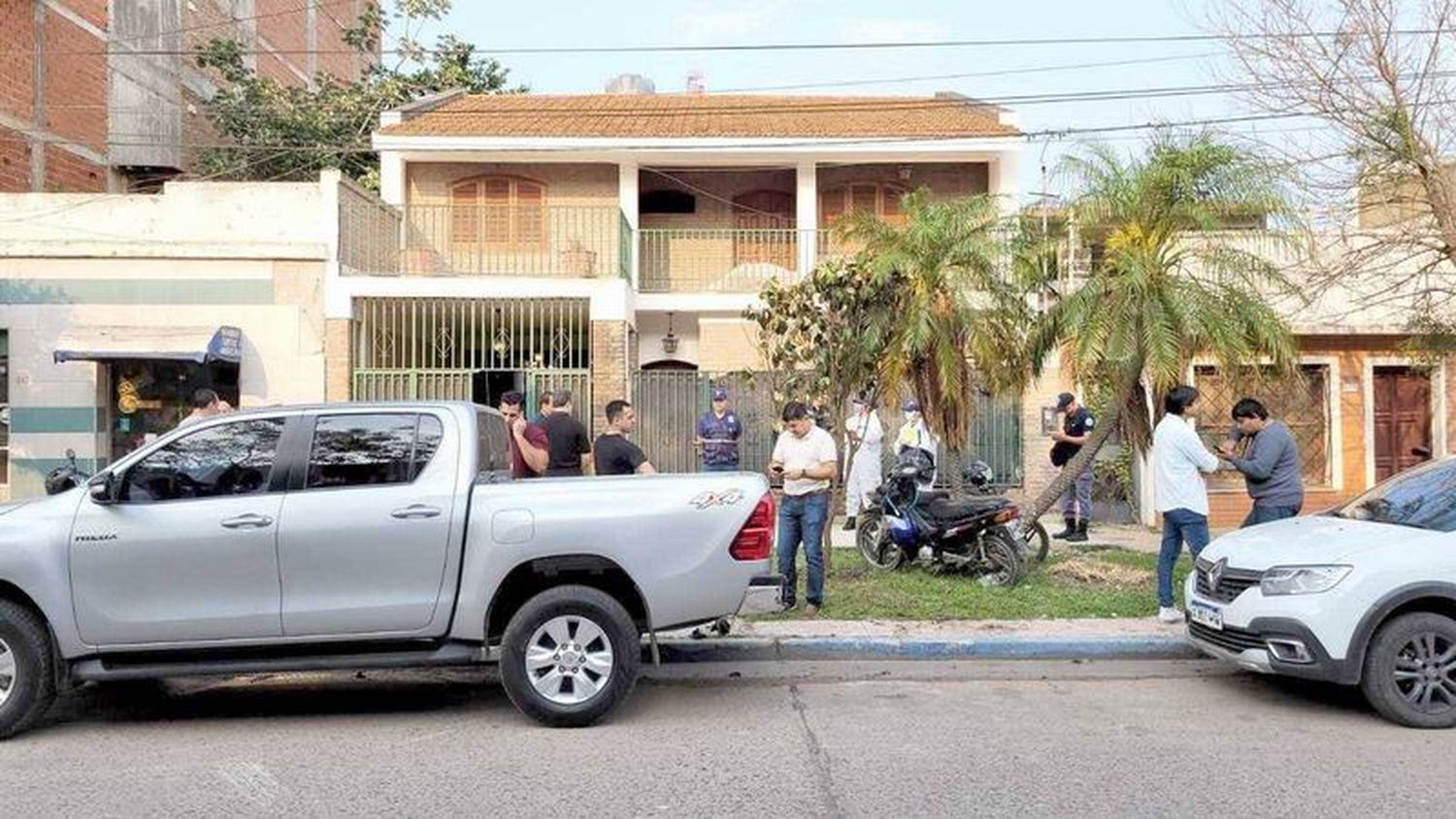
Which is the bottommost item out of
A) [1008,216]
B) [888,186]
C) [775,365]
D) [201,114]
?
[775,365]

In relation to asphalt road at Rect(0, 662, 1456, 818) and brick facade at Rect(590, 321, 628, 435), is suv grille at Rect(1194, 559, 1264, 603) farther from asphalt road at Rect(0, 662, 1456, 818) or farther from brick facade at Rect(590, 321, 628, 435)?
brick facade at Rect(590, 321, 628, 435)

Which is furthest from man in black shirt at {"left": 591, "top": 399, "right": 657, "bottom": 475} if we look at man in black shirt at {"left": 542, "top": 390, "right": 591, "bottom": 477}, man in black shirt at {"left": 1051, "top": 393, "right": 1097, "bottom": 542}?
man in black shirt at {"left": 1051, "top": 393, "right": 1097, "bottom": 542}

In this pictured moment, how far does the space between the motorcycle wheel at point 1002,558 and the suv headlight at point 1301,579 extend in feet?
11.9

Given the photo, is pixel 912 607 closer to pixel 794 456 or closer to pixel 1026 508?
pixel 794 456

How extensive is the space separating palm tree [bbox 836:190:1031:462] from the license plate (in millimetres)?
3895

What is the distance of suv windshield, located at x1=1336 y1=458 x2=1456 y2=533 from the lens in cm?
650

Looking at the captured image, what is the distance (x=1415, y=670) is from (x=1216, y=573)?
1.11m

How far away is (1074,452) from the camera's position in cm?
1295

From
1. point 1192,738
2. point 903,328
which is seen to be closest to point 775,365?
point 903,328

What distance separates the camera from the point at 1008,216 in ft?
36.1

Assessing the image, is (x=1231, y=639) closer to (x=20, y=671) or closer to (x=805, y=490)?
(x=805, y=490)

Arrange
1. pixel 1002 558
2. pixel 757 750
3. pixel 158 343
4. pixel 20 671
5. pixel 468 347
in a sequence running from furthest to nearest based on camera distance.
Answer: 1. pixel 468 347
2. pixel 158 343
3. pixel 1002 558
4. pixel 20 671
5. pixel 757 750

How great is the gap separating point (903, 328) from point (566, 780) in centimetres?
605

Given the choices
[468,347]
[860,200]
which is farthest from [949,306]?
[860,200]
